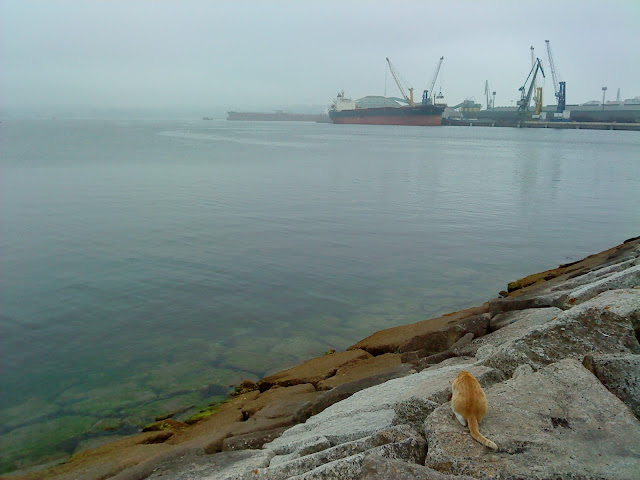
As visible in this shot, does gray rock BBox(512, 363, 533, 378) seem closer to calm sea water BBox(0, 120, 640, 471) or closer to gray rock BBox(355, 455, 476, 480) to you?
gray rock BBox(355, 455, 476, 480)

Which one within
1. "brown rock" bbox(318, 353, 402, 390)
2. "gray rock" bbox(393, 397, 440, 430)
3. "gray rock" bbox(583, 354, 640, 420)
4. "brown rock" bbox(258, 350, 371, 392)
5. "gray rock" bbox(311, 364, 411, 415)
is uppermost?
"gray rock" bbox(583, 354, 640, 420)

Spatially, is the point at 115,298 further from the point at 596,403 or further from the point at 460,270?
the point at 596,403

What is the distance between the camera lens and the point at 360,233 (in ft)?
50.3

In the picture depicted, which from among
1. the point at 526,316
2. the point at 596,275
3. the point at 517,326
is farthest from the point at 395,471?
the point at 596,275

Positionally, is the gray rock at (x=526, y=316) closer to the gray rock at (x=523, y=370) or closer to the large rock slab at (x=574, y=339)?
the large rock slab at (x=574, y=339)

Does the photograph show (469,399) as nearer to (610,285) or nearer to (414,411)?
(414,411)

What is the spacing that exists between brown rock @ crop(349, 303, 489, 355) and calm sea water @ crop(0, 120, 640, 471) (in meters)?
0.93

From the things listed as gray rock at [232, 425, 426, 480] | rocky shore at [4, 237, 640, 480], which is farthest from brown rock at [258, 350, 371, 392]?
gray rock at [232, 425, 426, 480]

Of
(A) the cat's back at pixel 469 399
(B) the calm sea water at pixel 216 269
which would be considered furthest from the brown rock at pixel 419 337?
(A) the cat's back at pixel 469 399

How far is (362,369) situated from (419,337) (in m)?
0.80

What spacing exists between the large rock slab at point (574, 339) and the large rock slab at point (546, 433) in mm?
245

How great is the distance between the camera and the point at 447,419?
306 centimetres

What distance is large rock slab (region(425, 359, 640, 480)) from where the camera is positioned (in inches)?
102

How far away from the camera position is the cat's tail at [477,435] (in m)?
2.75
